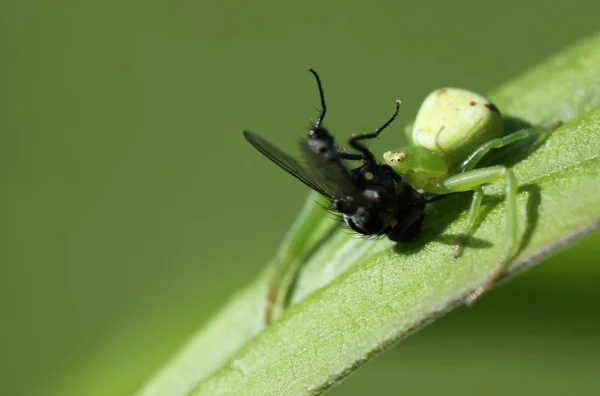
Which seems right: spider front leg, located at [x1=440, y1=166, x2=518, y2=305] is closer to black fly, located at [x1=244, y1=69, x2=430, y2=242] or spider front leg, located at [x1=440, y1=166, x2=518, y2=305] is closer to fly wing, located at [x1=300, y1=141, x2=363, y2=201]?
black fly, located at [x1=244, y1=69, x2=430, y2=242]

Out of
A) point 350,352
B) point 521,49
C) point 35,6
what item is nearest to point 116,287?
point 35,6

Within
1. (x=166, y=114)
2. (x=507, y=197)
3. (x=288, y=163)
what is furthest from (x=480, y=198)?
(x=166, y=114)

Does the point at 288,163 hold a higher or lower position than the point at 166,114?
higher

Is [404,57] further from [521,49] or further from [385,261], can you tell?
[385,261]

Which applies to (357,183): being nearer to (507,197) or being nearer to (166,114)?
(507,197)

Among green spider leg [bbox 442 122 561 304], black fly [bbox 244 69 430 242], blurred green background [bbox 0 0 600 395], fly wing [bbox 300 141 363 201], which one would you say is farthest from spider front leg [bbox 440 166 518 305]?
blurred green background [bbox 0 0 600 395]

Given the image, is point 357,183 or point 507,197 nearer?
point 507,197
